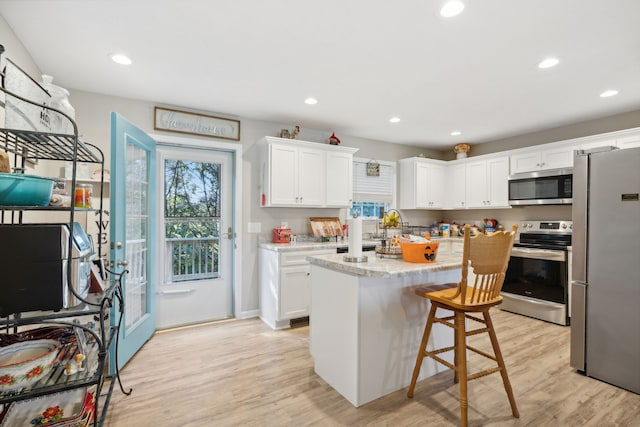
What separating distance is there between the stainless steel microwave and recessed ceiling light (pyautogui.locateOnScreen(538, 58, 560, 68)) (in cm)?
177

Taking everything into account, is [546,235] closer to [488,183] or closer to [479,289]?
[488,183]

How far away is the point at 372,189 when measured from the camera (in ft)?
16.1

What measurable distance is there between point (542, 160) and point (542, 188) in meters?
0.40

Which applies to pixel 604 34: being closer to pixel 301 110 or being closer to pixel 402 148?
pixel 301 110

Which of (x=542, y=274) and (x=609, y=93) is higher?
(x=609, y=93)

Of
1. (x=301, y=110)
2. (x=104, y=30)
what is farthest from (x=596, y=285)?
(x=104, y=30)

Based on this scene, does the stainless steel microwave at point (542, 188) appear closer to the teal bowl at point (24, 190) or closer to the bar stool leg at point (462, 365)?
the bar stool leg at point (462, 365)

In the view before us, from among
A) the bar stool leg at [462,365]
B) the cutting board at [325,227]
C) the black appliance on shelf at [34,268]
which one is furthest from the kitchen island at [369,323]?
the cutting board at [325,227]

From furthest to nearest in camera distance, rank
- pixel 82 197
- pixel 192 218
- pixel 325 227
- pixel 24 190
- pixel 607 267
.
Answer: pixel 325 227, pixel 192 218, pixel 607 267, pixel 82 197, pixel 24 190

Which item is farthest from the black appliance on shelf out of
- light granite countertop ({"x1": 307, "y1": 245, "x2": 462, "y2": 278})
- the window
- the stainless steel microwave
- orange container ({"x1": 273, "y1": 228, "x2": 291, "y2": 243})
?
the stainless steel microwave

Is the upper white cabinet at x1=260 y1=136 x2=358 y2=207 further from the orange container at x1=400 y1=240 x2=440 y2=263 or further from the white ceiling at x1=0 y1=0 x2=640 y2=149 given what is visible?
the orange container at x1=400 y1=240 x2=440 y2=263

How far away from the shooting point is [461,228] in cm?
526

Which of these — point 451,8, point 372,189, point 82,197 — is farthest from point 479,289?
point 372,189

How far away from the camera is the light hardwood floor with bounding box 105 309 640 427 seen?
6.13 feet
